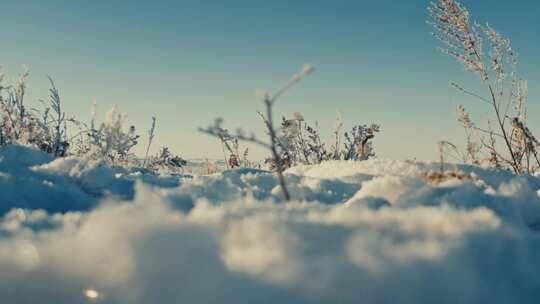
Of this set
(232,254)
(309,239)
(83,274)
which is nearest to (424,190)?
(309,239)

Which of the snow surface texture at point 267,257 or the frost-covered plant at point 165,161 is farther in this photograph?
the frost-covered plant at point 165,161

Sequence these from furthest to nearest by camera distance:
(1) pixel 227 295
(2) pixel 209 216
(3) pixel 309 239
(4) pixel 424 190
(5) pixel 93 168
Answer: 1. (5) pixel 93 168
2. (4) pixel 424 190
3. (2) pixel 209 216
4. (3) pixel 309 239
5. (1) pixel 227 295

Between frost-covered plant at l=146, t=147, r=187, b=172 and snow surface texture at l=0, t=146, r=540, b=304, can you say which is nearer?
snow surface texture at l=0, t=146, r=540, b=304

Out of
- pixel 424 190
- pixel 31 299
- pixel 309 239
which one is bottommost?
pixel 31 299

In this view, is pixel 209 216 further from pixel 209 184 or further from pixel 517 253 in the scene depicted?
pixel 209 184

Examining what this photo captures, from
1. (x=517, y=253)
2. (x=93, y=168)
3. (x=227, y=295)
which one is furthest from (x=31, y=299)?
(x=93, y=168)

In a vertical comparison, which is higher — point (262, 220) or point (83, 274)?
point (262, 220)

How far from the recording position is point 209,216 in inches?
49.8

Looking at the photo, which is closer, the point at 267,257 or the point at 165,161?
the point at 267,257

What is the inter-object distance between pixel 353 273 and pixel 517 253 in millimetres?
502

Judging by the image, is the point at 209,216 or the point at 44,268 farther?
the point at 209,216

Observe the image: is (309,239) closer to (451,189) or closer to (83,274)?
(83,274)

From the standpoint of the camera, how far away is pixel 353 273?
1023mm

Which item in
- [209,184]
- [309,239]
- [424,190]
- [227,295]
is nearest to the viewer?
[227,295]
